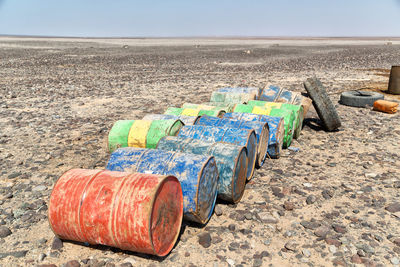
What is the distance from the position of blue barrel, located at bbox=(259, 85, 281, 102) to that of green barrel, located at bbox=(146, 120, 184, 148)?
3.47 metres

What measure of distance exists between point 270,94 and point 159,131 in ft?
12.8

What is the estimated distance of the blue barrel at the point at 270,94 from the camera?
25.8 feet

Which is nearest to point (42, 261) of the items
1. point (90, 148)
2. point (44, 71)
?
point (90, 148)

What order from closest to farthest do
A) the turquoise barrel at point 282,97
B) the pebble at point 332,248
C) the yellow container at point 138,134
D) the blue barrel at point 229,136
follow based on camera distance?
the pebble at point 332,248
the blue barrel at point 229,136
the yellow container at point 138,134
the turquoise barrel at point 282,97

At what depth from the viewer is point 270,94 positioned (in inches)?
311

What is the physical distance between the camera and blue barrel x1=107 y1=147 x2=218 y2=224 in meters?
3.58

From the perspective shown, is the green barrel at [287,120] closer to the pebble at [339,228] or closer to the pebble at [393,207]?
the pebble at [393,207]

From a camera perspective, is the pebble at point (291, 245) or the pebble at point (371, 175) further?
the pebble at point (371, 175)

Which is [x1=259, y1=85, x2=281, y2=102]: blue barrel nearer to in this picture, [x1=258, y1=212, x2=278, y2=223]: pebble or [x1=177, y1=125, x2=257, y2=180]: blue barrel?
[x1=177, y1=125, x2=257, y2=180]: blue barrel

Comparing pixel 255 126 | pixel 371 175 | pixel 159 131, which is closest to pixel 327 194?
pixel 371 175

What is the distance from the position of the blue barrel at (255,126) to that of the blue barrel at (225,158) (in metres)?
0.97

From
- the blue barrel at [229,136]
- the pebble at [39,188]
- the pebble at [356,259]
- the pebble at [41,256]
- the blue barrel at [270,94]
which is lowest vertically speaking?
the pebble at [41,256]

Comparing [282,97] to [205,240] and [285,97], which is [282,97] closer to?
[285,97]

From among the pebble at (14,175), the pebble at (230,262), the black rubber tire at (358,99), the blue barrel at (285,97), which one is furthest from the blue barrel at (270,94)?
the pebble at (14,175)
